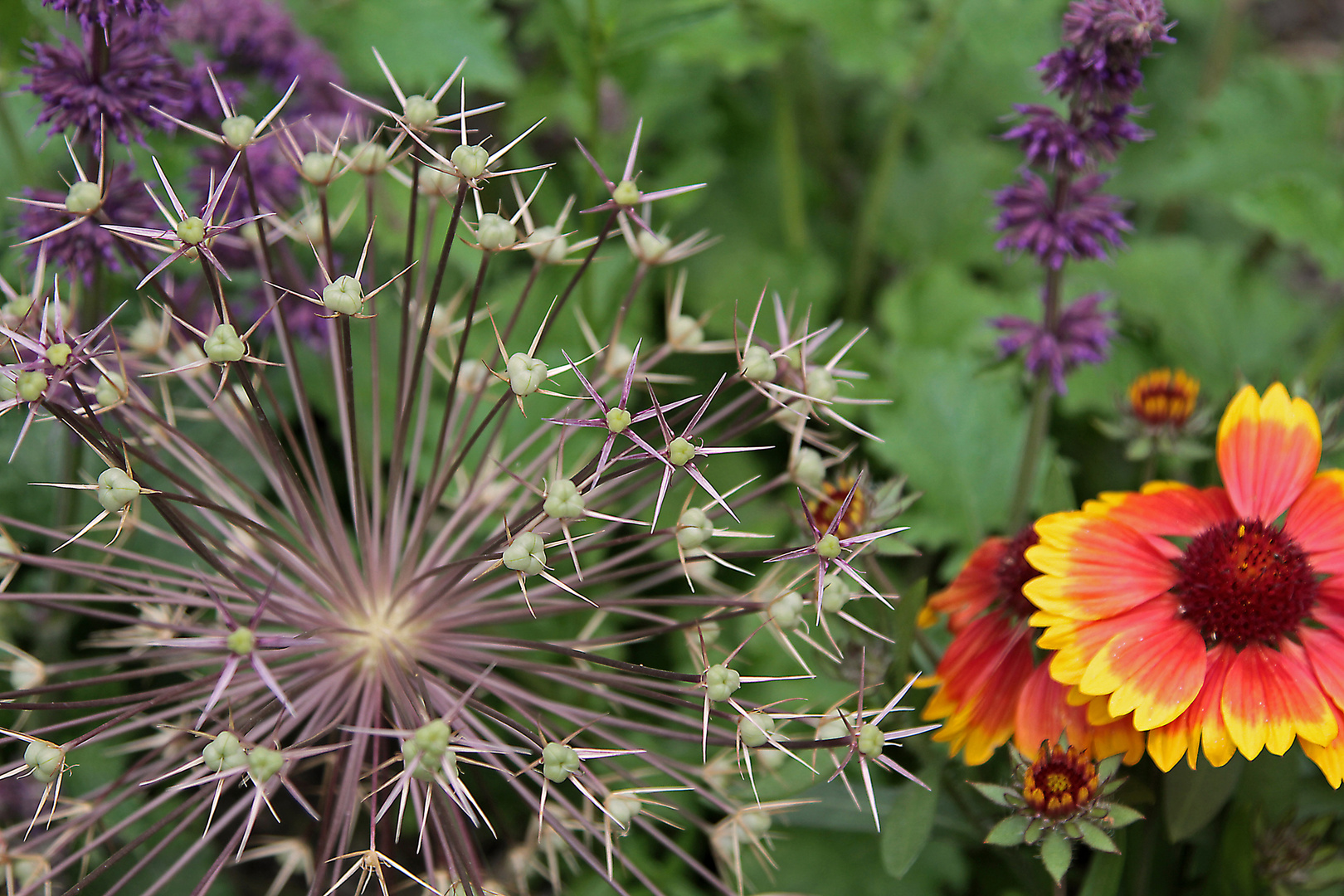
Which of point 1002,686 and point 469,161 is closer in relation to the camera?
point 469,161

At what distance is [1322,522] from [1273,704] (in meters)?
0.25

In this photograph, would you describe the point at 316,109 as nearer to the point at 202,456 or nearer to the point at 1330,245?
the point at 202,456

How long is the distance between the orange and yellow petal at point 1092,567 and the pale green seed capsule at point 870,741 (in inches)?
8.3

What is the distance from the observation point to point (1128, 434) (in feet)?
4.80

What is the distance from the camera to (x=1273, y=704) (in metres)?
1.02

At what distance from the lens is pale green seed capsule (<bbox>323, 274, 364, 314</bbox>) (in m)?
1.02

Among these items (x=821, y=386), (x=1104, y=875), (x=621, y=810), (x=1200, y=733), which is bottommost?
(x=1104, y=875)

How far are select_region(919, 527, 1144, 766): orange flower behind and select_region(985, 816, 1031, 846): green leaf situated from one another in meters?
0.08

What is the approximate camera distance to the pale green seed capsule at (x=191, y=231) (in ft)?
3.33

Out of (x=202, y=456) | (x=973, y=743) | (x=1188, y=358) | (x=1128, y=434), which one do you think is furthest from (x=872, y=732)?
(x=1188, y=358)

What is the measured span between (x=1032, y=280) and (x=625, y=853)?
1377 mm

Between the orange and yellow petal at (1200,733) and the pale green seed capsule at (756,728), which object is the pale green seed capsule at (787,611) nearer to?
the pale green seed capsule at (756,728)

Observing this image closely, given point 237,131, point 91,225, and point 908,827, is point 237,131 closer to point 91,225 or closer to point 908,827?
point 91,225

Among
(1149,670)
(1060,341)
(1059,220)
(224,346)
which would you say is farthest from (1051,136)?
(224,346)
